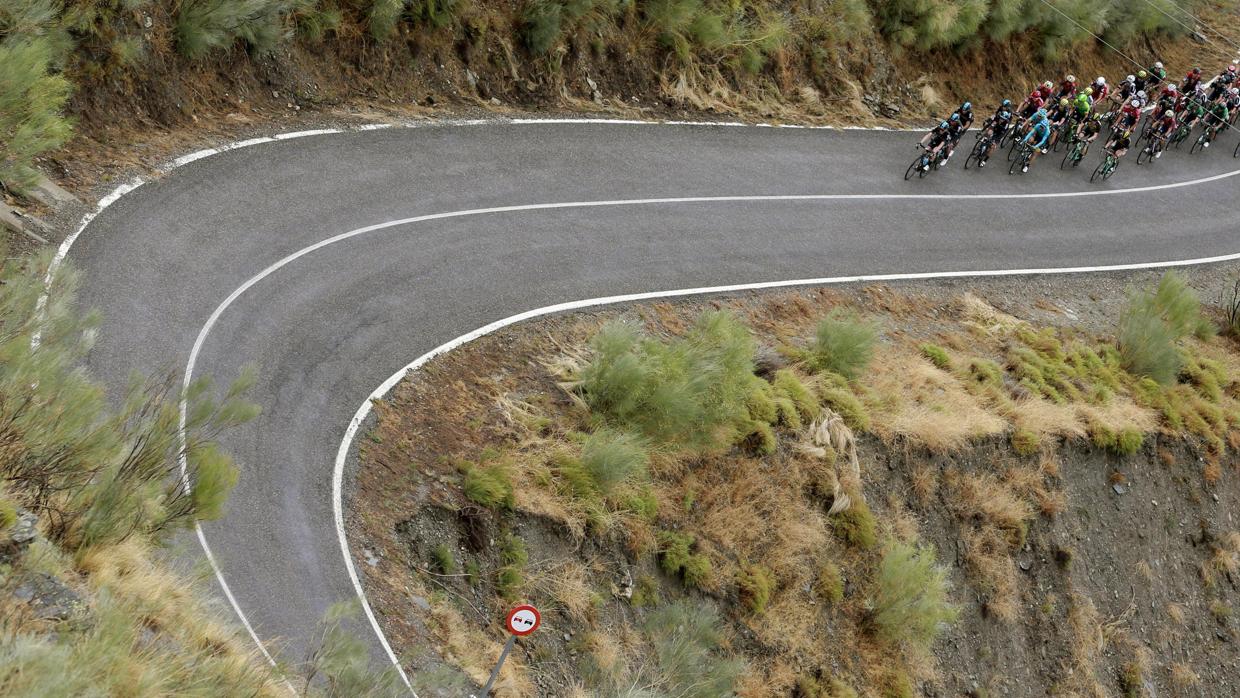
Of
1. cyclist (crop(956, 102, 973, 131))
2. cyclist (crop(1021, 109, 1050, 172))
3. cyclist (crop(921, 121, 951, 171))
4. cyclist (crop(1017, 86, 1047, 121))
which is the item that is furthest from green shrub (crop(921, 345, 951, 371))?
cyclist (crop(1017, 86, 1047, 121))

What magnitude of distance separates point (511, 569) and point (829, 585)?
222 inches

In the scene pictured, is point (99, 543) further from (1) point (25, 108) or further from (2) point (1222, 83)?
(2) point (1222, 83)

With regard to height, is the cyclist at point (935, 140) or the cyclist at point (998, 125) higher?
the cyclist at point (935, 140)

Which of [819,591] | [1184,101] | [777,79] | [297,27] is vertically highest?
[297,27]

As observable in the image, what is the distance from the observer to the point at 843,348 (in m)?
19.1

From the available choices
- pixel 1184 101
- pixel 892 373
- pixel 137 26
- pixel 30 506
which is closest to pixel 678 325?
pixel 892 373

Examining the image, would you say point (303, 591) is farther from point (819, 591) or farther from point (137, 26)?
point (137, 26)

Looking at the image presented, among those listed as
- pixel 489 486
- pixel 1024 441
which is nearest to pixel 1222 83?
pixel 1024 441

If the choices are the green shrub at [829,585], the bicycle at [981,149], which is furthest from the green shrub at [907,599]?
the bicycle at [981,149]

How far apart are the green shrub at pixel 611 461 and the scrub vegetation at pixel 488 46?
8091 millimetres

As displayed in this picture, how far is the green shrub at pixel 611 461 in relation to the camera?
15.0 m

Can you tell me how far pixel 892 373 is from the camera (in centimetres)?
1992

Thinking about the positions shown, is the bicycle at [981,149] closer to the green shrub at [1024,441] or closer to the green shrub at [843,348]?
the green shrub at [1024,441]

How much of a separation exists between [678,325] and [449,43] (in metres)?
8.09
